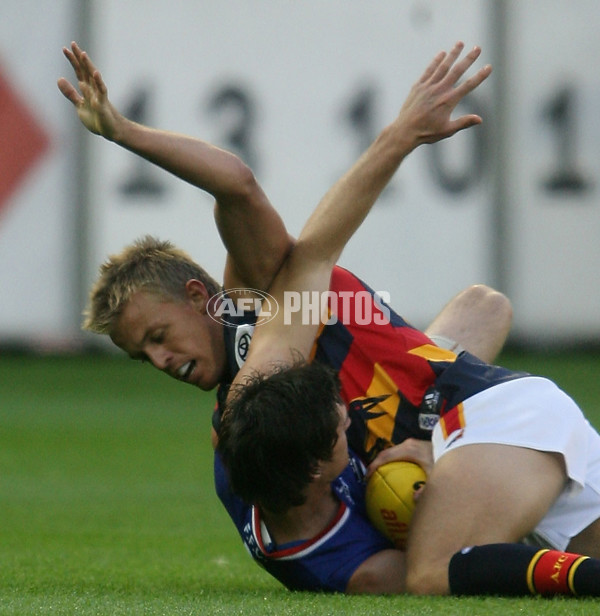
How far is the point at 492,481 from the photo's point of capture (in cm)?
416

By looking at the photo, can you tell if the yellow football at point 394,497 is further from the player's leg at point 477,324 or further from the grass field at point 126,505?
the player's leg at point 477,324

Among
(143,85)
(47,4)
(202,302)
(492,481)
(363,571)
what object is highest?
(47,4)

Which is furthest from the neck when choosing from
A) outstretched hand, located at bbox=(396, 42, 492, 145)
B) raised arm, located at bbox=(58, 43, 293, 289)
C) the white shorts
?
outstretched hand, located at bbox=(396, 42, 492, 145)

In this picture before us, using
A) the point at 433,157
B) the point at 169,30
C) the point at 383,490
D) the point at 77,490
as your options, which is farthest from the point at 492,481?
the point at 169,30

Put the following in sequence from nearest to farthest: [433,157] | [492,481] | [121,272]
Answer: [492,481] → [121,272] → [433,157]

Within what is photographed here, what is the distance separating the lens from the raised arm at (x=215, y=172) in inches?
161

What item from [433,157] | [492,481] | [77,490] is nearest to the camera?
[492,481]

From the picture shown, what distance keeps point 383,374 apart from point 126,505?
3.10m

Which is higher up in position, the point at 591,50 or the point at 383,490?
the point at 591,50

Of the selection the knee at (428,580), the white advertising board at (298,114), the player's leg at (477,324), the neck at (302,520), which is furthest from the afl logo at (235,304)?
the white advertising board at (298,114)

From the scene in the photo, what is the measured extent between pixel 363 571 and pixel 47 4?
406 inches

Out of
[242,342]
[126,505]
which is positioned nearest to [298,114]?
[126,505]

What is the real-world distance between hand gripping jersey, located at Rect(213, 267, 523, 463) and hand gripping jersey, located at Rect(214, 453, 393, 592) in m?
0.18

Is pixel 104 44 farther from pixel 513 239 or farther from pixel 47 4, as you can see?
pixel 513 239
